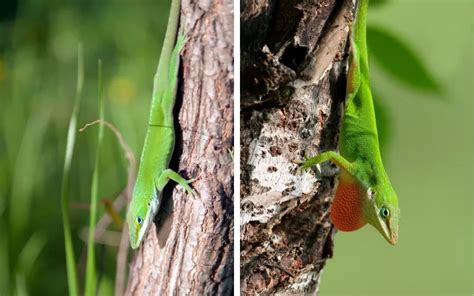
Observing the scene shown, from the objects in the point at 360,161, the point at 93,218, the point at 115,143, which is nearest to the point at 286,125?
the point at 360,161

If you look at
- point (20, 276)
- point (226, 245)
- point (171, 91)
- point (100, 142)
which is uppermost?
point (171, 91)

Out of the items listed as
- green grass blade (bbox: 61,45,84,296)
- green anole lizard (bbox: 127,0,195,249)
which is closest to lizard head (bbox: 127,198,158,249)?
green anole lizard (bbox: 127,0,195,249)

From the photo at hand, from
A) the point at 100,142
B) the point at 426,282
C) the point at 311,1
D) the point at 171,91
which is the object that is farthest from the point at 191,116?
the point at 426,282

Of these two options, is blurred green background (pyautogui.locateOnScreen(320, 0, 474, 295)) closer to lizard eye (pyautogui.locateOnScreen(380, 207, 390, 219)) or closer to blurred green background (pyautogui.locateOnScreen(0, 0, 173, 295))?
lizard eye (pyautogui.locateOnScreen(380, 207, 390, 219))

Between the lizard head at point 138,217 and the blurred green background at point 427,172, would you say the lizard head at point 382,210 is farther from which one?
the lizard head at point 138,217

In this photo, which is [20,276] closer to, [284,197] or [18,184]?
[18,184]

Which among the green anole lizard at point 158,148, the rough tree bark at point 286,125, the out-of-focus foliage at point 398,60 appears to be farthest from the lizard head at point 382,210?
the green anole lizard at point 158,148

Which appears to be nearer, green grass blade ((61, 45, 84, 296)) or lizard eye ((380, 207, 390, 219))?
green grass blade ((61, 45, 84, 296))
